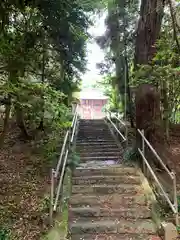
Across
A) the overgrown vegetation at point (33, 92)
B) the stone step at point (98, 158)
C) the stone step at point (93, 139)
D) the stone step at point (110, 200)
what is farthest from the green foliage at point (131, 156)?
the stone step at point (93, 139)

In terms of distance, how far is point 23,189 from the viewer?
6598 mm

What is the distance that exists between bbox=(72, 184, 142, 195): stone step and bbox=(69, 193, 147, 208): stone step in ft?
0.51

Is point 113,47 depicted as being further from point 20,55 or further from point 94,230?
point 94,230

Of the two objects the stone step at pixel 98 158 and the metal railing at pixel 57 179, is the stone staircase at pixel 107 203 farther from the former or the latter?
the metal railing at pixel 57 179

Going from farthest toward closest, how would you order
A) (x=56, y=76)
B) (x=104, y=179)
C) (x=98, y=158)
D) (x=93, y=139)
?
(x=56, y=76)
(x=93, y=139)
(x=98, y=158)
(x=104, y=179)

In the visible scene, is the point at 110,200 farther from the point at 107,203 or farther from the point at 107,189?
the point at 107,189

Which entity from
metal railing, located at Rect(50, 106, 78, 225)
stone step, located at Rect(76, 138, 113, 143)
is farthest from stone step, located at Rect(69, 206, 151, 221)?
stone step, located at Rect(76, 138, 113, 143)

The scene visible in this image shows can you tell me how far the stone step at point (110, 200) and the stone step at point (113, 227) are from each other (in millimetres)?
538

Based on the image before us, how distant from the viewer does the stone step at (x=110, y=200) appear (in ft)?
19.5

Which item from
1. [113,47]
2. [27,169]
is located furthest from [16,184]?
[113,47]

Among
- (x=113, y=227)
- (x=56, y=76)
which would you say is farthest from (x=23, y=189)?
(x=56, y=76)

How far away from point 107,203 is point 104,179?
3.20 feet

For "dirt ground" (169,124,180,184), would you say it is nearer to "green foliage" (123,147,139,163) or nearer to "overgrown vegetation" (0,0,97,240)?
"green foliage" (123,147,139,163)

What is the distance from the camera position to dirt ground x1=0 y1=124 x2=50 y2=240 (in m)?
5.15
